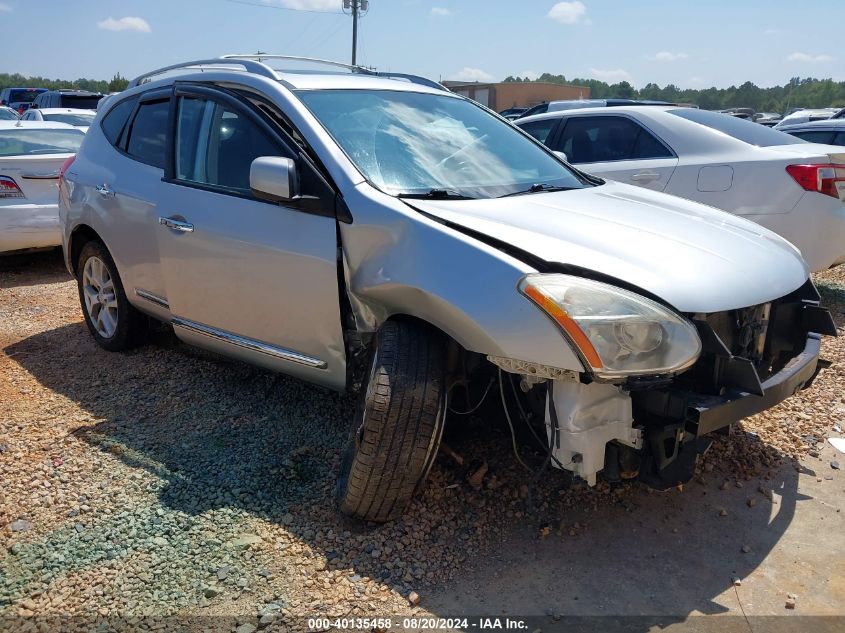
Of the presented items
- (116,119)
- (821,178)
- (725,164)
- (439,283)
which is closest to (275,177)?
(439,283)

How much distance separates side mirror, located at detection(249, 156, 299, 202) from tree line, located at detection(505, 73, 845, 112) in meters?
57.1

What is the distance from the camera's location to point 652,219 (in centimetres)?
313

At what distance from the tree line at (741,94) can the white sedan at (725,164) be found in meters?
53.0

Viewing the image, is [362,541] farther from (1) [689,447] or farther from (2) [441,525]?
(1) [689,447]

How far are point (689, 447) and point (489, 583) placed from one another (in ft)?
2.95

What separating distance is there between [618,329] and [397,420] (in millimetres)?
877

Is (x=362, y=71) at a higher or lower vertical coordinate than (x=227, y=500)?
higher

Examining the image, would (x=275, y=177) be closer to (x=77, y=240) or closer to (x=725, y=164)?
(x=77, y=240)

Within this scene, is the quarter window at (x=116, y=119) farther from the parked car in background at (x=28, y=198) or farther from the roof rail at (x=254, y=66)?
the parked car in background at (x=28, y=198)

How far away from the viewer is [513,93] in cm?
3984

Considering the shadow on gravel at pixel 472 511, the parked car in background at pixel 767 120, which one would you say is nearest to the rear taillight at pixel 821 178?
the shadow on gravel at pixel 472 511

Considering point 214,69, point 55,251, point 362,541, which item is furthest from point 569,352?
point 55,251

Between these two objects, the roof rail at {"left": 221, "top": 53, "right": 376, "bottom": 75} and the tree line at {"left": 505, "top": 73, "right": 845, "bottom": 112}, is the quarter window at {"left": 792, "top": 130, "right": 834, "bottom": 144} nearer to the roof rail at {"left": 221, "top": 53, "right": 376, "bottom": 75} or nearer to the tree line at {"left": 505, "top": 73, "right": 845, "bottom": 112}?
the roof rail at {"left": 221, "top": 53, "right": 376, "bottom": 75}

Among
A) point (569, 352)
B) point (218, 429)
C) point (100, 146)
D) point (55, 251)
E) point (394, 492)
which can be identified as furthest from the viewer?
point (55, 251)
